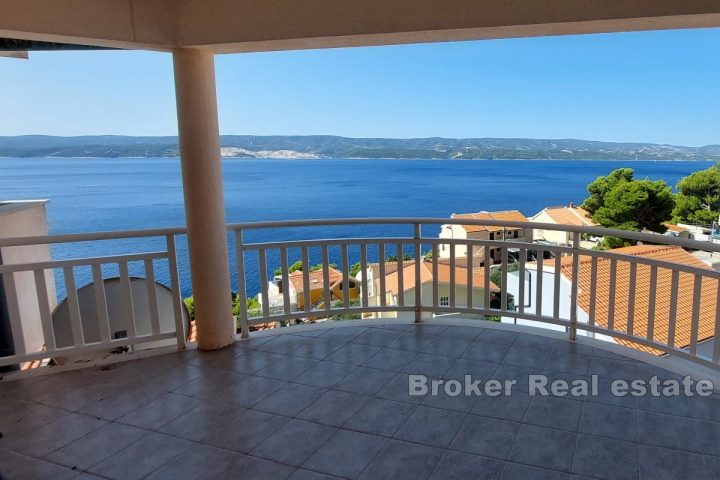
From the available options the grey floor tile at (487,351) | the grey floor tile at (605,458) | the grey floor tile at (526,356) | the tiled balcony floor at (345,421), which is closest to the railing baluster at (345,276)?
the tiled balcony floor at (345,421)

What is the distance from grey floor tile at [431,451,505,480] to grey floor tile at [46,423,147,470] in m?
1.57

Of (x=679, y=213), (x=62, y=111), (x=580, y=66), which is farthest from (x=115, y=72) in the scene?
(x=580, y=66)

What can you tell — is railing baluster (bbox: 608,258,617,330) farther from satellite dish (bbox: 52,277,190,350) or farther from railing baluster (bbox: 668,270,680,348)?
satellite dish (bbox: 52,277,190,350)

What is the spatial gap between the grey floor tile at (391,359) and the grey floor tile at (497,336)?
0.65 m

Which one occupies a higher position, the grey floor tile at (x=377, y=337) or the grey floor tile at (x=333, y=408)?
the grey floor tile at (x=333, y=408)

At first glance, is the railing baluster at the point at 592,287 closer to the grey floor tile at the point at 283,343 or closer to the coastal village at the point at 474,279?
the coastal village at the point at 474,279

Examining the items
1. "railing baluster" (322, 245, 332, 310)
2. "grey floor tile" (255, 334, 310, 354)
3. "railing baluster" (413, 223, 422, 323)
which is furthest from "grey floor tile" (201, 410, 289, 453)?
"railing baluster" (413, 223, 422, 323)

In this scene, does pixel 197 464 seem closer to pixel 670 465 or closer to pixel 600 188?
pixel 670 465

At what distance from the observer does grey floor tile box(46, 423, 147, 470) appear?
219 cm

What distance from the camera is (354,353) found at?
3.41 metres

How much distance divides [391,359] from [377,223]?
116 cm

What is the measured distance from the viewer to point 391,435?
2326 millimetres

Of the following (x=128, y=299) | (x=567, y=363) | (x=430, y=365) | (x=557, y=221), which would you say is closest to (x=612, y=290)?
(x=567, y=363)

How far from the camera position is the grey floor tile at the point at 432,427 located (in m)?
2.28
